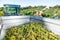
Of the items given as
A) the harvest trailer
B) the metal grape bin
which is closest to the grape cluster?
the metal grape bin

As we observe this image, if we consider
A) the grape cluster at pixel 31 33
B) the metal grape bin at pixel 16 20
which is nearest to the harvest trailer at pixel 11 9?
the metal grape bin at pixel 16 20

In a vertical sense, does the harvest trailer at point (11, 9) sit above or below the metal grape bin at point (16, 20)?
above

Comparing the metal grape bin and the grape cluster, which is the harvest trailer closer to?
the metal grape bin

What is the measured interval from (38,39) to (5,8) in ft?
4.25

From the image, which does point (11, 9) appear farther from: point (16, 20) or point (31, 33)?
point (31, 33)

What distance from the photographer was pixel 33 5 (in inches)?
153

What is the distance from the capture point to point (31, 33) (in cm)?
297

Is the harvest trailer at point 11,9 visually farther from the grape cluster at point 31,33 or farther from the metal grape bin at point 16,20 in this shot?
the grape cluster at point 31,33

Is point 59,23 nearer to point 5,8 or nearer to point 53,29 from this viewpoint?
point 53,29

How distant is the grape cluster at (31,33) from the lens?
9.44 ft

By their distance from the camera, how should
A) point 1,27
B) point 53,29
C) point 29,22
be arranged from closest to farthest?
point 53,29 → point 1,27 → point 29,22

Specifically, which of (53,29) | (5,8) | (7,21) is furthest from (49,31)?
(5,8)

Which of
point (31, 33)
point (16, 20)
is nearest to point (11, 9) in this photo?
point (16, 20)

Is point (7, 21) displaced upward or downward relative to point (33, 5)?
downward
